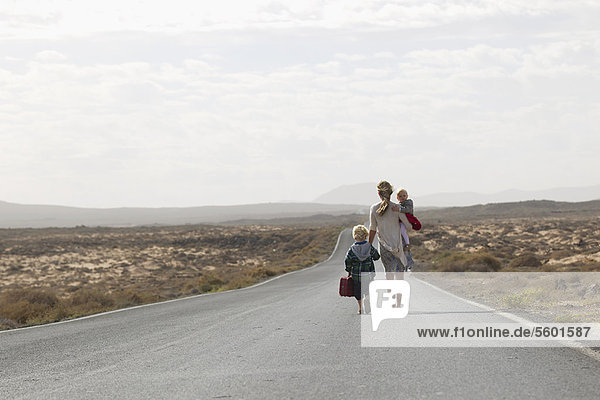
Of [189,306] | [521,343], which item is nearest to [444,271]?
[189,306]

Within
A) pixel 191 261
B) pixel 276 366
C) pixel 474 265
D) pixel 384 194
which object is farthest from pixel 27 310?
pixel 191 261

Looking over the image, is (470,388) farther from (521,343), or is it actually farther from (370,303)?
(370,303)

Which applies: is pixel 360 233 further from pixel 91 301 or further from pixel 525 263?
pixel 525 263

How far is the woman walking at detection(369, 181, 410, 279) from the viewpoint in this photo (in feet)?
34.0

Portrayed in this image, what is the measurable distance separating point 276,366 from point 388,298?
13.4 feet

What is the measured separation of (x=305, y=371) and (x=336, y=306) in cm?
640

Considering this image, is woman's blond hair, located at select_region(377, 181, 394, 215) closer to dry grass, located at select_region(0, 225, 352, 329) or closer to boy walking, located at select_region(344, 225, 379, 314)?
boy walking, located at select_region(344, 225, 379, 314)

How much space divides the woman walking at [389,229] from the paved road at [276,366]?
902 mm

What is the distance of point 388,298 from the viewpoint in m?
10.8

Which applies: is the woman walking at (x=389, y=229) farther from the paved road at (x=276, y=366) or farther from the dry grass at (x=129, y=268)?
the dry grass at (x=129, y=268)

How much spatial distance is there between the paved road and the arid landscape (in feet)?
18.9

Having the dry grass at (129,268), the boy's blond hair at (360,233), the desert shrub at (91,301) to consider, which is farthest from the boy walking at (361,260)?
the desert shrub at (91,301)

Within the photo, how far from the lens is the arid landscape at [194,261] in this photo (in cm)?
2058

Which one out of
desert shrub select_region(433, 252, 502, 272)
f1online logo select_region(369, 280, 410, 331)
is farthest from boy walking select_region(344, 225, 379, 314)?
desert shrub select_region(433, 252, 502, 272)
